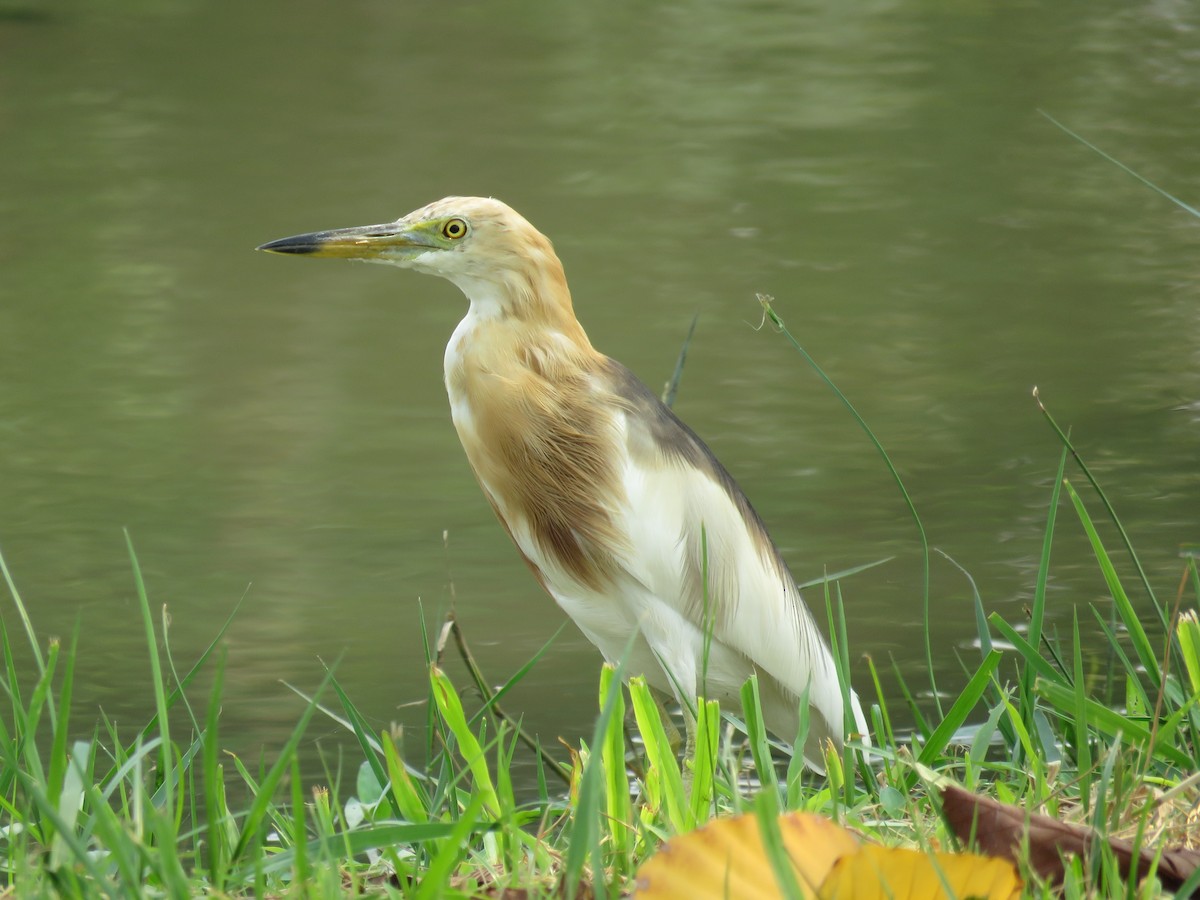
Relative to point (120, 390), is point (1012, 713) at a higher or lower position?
higher

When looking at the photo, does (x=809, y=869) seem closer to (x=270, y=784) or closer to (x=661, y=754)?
(x=270, y=784)

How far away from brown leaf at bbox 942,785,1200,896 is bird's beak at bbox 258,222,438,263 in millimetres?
1107

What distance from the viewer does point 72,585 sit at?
3.73 metres

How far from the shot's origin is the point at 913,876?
1.18m

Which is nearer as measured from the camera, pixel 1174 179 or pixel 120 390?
pixel 120 390

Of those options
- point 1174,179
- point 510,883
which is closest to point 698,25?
point 1174,179

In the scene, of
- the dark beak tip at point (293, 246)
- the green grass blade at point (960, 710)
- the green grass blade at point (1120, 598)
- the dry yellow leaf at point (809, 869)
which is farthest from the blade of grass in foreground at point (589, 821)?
the dark beak tip at point (293, 246)

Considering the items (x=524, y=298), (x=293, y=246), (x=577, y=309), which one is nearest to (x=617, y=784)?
(x=524, y=298)

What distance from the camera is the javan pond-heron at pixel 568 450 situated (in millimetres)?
2211

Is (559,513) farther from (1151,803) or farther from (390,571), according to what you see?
(390,571)

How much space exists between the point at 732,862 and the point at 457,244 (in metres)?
1.15

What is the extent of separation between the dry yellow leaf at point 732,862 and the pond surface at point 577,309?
39cm

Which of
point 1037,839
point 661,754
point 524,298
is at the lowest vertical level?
A: point 661,754

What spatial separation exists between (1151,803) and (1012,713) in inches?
19.7
